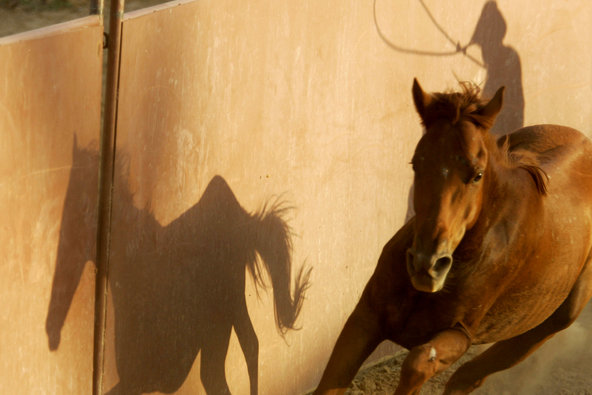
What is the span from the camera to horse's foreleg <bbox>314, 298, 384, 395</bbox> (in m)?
3.95

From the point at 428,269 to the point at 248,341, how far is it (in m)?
1.58

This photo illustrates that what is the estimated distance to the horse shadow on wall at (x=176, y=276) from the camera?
147 inches

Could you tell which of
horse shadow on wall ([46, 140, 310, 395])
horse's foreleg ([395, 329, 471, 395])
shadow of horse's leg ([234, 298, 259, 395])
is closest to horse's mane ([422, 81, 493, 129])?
horse's foreleg ([395, 329, 471, 395])

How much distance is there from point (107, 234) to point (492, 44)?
10.1 ft

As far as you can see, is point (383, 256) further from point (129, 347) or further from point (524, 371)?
point (524, 371)

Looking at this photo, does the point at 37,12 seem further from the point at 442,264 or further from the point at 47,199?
the point at 442,264

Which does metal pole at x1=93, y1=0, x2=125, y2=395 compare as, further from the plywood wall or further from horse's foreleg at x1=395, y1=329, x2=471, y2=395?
horse's foreleg at x1=395, y1=329, x2=471, y2=395

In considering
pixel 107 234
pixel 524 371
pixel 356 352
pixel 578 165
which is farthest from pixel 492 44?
pixel 107 234

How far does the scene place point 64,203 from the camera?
3.62 m

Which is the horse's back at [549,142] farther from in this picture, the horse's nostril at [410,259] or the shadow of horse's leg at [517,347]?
the horse's nostril at [410,259]

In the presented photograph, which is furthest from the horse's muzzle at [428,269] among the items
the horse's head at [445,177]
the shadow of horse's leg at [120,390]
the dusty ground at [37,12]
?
the dusty ground at [37,12]

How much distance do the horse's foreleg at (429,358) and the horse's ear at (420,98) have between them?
3.16 feet

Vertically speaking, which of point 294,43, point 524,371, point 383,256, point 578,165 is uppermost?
point 294,43

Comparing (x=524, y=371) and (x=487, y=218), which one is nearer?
(x=487, y=218)
